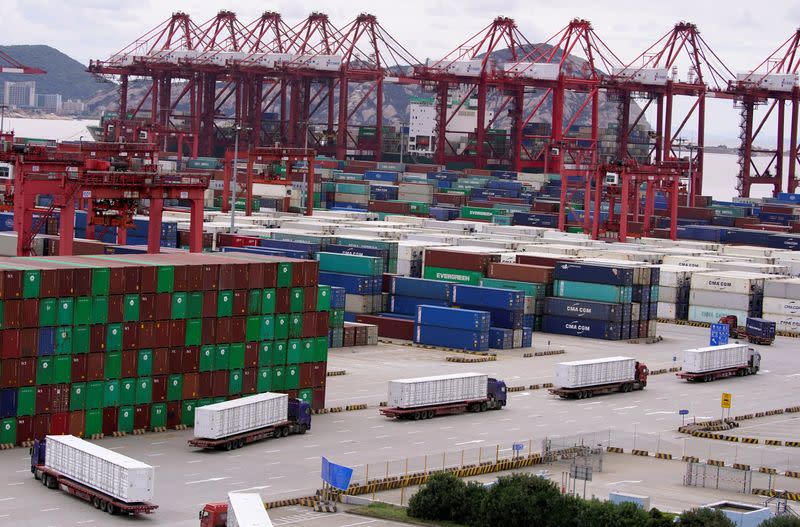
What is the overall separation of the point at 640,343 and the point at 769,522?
46063 millimetres

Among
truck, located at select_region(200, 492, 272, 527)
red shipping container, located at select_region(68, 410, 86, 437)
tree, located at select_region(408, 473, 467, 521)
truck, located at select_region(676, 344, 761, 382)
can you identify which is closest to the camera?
truck, located at select_region(200, 492, 272, 527)

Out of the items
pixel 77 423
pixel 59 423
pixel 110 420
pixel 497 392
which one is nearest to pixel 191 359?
pixel 110 420

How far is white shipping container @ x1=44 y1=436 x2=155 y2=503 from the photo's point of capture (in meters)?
40.0

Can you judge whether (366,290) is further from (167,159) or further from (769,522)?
(167,159)

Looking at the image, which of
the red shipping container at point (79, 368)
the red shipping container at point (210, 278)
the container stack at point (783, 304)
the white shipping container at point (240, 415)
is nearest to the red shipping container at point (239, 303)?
the red shipping container at point (210, 278)

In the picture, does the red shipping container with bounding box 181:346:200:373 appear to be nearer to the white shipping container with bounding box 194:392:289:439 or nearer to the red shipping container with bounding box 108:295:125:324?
the white shipping container with bounding box 194:392:289:439

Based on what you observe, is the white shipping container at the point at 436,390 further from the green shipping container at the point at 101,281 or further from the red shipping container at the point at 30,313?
the red shipping container at the point at 30,313

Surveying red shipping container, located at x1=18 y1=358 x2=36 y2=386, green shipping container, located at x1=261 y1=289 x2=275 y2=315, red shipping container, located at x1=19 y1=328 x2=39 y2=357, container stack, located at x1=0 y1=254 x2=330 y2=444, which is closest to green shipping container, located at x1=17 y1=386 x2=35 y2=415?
container stack, located at x1=0 y1=254 x2=330 y2=444

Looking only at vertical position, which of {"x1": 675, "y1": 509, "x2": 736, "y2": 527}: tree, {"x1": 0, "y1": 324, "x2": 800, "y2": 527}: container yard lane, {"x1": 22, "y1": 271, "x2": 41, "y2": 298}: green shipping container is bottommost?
{"x1": 0, "y1": 324, "x2": 800, "y2": 527}: container yard lane

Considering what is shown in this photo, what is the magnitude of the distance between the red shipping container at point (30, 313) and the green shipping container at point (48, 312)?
5.5 inches

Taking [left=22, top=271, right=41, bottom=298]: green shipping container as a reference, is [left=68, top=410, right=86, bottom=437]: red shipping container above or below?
below

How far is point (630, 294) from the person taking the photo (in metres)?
84.8

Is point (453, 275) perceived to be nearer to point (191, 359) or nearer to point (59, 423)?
point (191, 359)

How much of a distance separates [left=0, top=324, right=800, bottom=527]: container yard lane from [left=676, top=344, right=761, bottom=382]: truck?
55 cm
